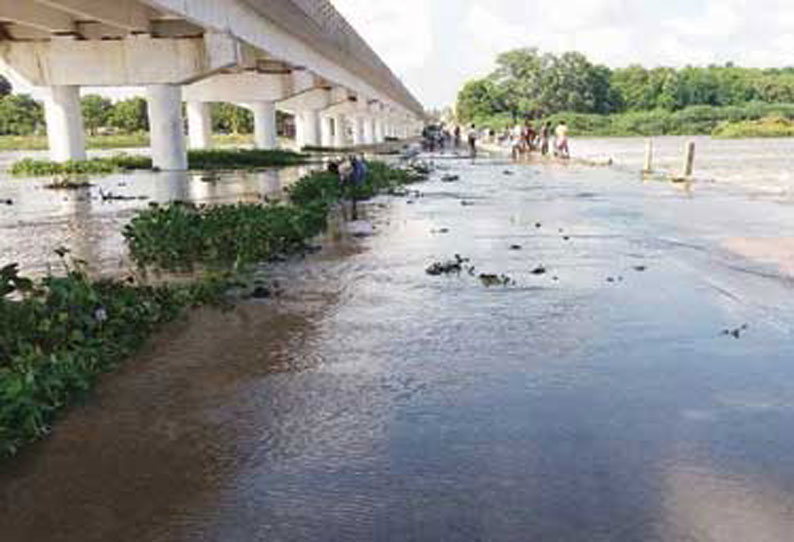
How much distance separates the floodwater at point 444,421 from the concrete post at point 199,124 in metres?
40.2

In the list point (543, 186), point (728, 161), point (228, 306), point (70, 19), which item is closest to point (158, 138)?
point (70, 19)

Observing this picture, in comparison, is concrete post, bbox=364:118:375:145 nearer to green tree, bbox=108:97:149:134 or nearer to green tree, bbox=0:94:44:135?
green tree, bbox=108:97:149:134

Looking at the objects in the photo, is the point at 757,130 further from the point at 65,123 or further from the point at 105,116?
the point at 105,116

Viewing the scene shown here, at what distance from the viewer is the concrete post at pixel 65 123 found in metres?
33.3

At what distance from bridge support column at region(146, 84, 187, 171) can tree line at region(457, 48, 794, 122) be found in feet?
347

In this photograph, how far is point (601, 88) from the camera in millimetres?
140375

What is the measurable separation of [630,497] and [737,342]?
377 cm

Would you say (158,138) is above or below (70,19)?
below

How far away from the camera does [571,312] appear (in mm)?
9062

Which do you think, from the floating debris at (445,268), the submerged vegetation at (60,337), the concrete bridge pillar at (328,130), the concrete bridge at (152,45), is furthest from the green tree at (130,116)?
the submerged vegetation at (60,337)

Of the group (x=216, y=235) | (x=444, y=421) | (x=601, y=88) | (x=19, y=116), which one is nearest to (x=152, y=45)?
(x=216, y=235)

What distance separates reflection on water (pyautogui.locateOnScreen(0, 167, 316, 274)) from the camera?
13.2 meters

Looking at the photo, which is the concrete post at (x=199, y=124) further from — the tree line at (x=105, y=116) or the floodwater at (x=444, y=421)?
the tree line at (x=105, y=116)

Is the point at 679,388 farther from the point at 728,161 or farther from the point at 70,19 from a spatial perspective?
the point at 728,161
